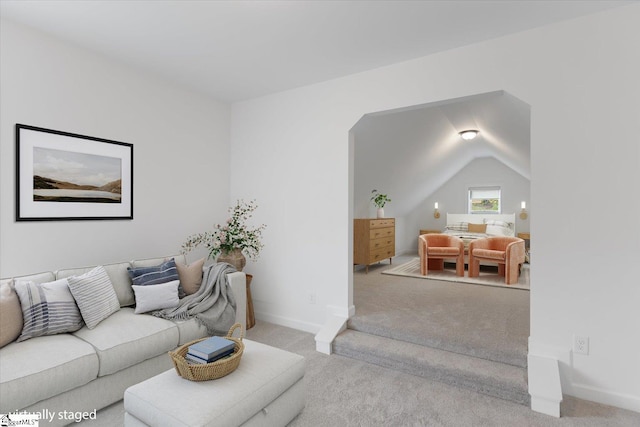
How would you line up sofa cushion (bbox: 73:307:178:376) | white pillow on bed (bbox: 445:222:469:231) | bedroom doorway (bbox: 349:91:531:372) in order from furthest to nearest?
white pillow on bed (bbox: 445:222:469:231), bedroom doorway (bbox: 349:91:531:372), sofa cushion (bbox: 73:307:178:376)

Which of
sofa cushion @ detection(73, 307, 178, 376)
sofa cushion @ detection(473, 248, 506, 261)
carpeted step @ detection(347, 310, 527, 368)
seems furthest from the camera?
sofa cushion @ detection(473, 248, 506, 261)

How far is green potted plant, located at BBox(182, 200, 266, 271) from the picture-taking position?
3410 millimetres

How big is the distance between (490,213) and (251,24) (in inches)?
298

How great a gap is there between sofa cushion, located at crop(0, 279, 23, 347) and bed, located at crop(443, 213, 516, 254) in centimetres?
713

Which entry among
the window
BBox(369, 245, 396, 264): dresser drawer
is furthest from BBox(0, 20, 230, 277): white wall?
the window

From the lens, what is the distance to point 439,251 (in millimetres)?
5535

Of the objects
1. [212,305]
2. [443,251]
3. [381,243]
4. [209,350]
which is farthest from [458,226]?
[209,350]

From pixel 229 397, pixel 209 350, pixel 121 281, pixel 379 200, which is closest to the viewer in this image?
pixel 229 397

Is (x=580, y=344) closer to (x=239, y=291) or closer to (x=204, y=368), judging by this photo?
(x=204, y=368)

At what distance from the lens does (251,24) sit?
7.66 ft

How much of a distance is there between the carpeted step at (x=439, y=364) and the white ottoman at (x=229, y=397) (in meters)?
0.96

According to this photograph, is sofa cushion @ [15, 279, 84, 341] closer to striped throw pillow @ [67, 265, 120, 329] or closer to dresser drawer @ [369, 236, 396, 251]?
striped throw pillow @ [67, 265, 120, 329]

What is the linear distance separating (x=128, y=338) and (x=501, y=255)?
487 cm

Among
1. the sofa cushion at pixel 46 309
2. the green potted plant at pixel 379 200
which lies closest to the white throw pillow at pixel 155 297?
the sofa cushion at pixel 46 309
